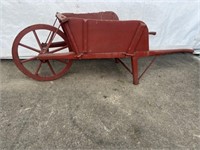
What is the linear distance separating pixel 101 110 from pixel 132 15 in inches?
65.1

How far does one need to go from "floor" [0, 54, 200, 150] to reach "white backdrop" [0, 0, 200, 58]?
609 millimetres

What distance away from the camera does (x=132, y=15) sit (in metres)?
2.95

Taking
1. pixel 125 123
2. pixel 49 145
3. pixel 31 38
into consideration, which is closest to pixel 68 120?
pixel 49 145

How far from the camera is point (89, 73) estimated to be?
8.71ft

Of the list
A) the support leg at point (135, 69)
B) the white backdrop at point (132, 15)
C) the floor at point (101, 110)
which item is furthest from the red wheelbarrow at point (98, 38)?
the white backdrop at point (132, 15)

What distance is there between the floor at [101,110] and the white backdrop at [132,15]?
24.0 inches

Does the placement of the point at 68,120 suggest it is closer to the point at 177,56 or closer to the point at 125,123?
the point at 125,123

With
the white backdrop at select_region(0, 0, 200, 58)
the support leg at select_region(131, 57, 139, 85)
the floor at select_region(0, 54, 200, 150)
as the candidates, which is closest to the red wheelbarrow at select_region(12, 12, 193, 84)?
the support leg at select_region(131, 57, 139, 85)

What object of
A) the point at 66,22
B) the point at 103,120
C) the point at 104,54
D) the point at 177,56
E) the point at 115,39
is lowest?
the point at 177,56

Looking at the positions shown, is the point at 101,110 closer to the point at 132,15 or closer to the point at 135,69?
the point at 135,69

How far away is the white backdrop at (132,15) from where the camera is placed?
2.74 meters

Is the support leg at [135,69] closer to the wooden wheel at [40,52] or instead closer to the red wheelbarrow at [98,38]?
the red wheelbarrow at [98,38]

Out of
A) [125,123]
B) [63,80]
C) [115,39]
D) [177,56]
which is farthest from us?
[177,56]

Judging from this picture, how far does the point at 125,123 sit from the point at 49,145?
0.67m
